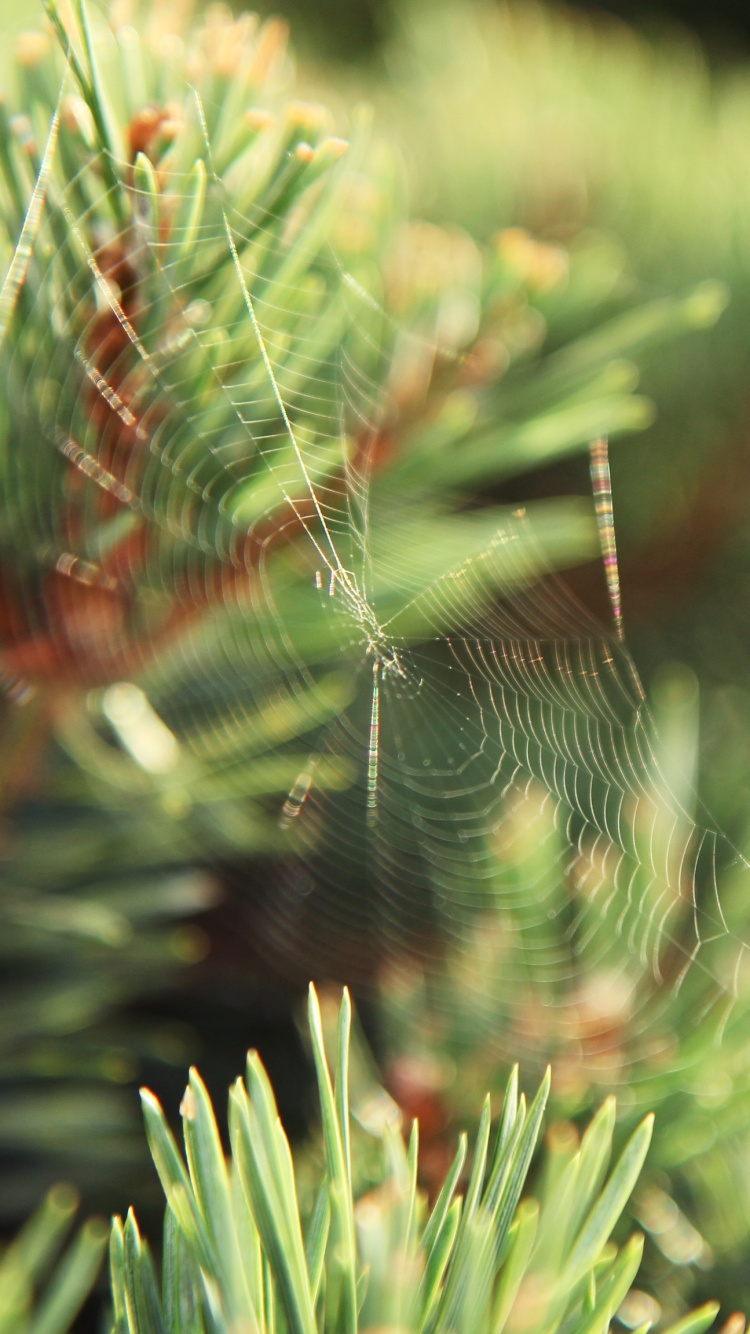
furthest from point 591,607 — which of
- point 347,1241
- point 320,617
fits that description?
point 347,1241

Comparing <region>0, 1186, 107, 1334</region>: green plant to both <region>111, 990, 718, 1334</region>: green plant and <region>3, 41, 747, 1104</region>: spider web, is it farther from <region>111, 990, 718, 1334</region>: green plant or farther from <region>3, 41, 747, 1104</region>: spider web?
<region>3, 41, 747, 1104</region>: spider web

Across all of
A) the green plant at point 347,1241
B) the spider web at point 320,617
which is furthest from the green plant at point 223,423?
the green plant at point 347,1241

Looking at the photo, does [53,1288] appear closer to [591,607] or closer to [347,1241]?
[347,1241]

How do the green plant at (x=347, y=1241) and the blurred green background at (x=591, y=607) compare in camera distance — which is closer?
the green plant at (x=347, y=1241)

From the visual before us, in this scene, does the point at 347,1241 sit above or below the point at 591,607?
below

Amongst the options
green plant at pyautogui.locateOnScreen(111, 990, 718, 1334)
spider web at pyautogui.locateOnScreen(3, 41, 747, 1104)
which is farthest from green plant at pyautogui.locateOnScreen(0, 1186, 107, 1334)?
spider web at pyautogui.locateOnScreen(3, 41, 747, 1104)

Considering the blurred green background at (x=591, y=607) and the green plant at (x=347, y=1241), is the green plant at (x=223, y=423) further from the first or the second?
the green plant at (x=347, y=1241)
